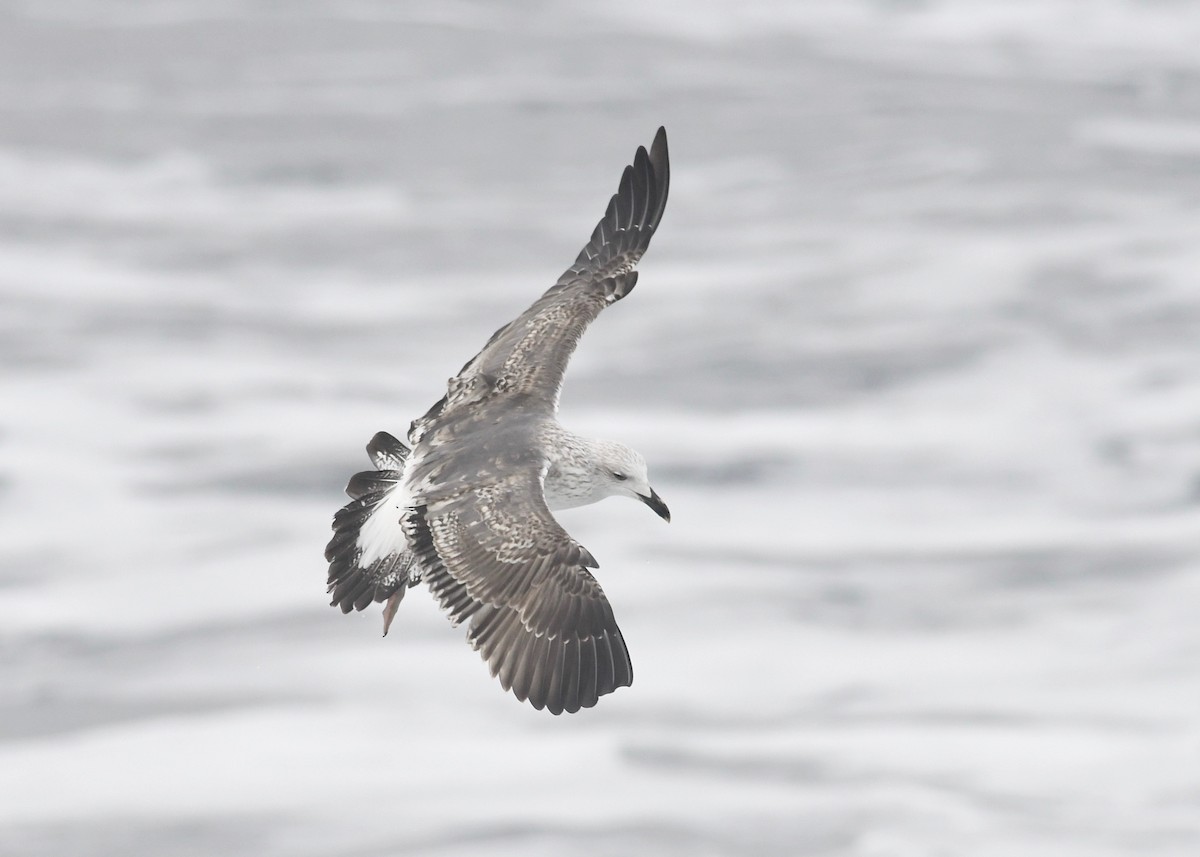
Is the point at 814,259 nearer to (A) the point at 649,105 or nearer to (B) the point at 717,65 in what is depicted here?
(A) the point at 649,105

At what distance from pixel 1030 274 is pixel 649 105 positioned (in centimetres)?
753

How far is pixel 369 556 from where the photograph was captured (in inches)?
357

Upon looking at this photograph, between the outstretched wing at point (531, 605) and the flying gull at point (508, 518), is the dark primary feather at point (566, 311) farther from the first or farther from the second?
the outstretched wing at point (531, 605)

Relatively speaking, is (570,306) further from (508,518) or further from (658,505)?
(508,518)

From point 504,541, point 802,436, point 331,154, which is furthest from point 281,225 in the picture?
point 504,541

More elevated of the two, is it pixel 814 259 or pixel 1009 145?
pixel 1009 145

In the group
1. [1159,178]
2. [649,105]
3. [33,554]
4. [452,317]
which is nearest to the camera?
[33,554]

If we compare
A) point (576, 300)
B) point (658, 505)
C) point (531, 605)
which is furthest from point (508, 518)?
point (576, 300)

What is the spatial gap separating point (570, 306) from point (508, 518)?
2.28m

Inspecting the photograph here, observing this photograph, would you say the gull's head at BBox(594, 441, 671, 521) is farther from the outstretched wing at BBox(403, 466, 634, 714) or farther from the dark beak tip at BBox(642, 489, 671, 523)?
the outstretched wing at BBox(403, 466, 634, 714)

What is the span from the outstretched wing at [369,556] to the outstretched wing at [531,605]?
421mm

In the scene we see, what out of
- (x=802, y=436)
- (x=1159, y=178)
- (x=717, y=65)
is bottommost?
(x=802, y=436)

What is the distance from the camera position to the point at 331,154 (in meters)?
27.6

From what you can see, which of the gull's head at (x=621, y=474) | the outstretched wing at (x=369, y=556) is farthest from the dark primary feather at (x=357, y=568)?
the gull's head at (x=621, y=474)
